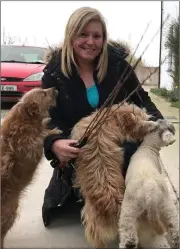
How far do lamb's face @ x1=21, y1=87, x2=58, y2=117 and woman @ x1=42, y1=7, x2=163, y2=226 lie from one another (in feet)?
0.47

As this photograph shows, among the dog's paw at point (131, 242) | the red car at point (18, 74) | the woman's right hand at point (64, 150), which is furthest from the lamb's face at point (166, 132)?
the red car at point (18, 74)

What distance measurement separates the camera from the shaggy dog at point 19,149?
274cm

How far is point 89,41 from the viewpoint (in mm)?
Answer: 3057

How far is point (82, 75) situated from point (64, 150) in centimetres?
78

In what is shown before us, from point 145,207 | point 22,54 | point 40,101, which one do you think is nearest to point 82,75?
point 40,101

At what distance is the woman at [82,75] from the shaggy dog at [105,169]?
235mm

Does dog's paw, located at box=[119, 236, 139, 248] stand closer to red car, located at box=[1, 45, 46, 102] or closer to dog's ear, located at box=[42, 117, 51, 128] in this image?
dog's ear, located at box=[42, 117, 51, 128]

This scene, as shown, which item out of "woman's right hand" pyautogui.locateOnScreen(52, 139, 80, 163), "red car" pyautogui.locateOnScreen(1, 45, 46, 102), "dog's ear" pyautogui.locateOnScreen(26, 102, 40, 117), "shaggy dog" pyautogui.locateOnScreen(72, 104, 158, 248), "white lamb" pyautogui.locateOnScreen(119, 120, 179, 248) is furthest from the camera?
"red car" pyautogui.locateOnScreen(1, 45, 46, 102)

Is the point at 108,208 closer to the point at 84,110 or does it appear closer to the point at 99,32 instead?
the point at 84,110

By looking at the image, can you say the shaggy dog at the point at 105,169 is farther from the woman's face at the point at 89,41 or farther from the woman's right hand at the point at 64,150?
the woman's face at the point at 89,41

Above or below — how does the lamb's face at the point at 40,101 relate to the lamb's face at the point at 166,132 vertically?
above

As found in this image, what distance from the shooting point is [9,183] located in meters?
2.77

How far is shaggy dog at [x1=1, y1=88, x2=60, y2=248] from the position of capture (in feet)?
9.00

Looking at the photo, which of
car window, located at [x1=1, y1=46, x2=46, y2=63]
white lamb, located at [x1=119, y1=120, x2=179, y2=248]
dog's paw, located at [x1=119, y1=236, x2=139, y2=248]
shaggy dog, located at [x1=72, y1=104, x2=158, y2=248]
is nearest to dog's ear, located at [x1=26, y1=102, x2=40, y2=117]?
shaggy dog, located at [x1=72, y1=104, x2=158, y2=248]
